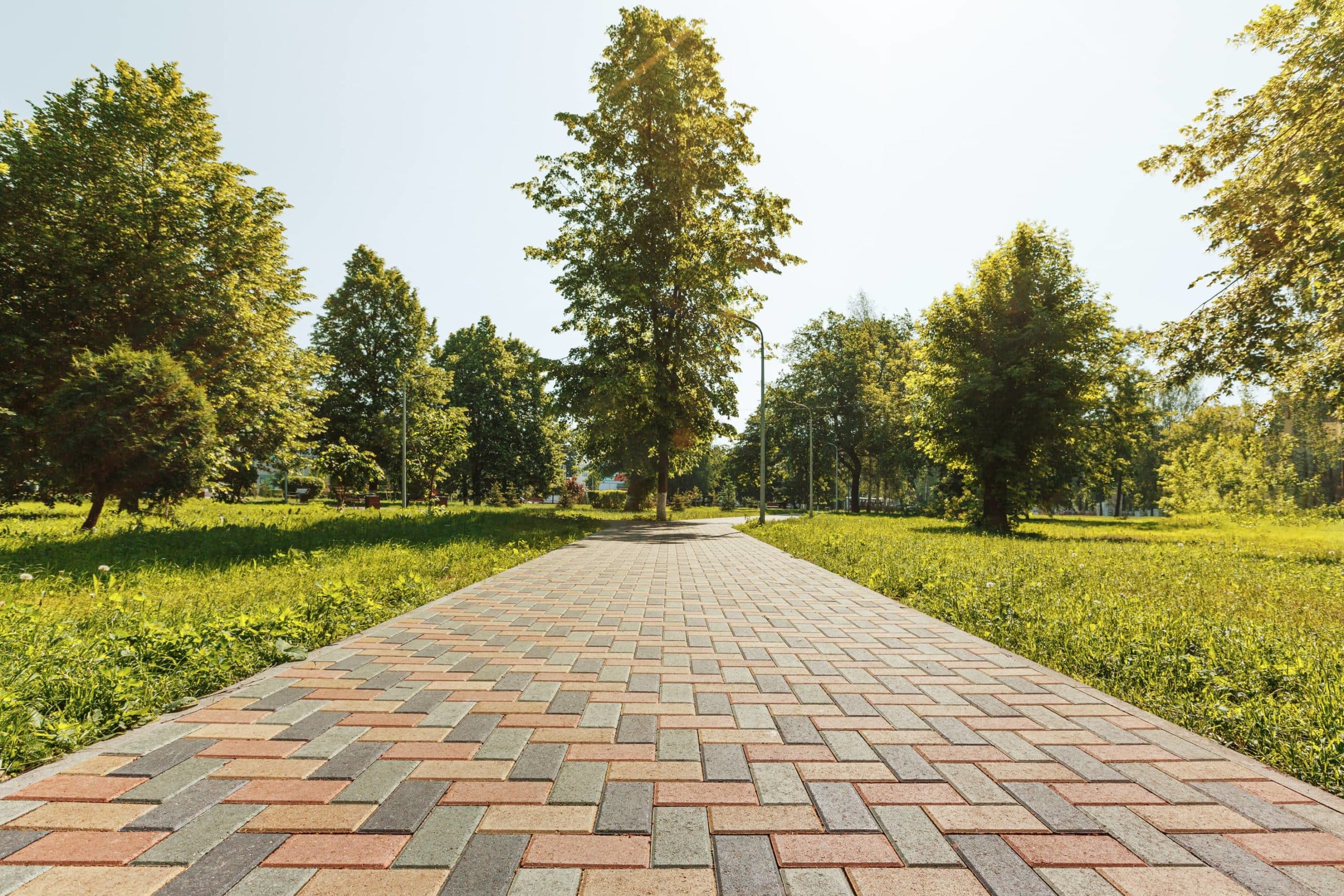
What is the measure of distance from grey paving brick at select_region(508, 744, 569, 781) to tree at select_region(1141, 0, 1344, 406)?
593 inches

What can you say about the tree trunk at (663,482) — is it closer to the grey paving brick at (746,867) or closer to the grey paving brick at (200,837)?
the grey paving brick at (200,837)

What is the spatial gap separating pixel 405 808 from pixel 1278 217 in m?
18.3

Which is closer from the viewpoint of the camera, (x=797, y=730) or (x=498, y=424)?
(x=797, y=730)

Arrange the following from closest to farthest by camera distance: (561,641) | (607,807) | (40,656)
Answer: (607,807), (40,656), (561,641)

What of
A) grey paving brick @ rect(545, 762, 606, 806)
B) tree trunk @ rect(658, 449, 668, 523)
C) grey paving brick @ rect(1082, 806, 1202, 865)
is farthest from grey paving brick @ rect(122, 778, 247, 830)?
tree trunk @ rect(658, 449, 668, 523)

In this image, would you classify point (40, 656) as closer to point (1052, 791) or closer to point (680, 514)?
point (1052, 791)

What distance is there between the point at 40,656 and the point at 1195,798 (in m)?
6.02

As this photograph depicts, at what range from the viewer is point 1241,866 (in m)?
1.92

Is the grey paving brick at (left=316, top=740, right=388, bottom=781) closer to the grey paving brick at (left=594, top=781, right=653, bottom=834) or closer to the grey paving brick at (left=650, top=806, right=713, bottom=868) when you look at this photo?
the grey paving brick at (left=594, top=781, right=653, bottom=834)

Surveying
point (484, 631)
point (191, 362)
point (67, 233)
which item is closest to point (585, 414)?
point (191, 362)

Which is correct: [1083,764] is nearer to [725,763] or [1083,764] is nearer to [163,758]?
[725,763]

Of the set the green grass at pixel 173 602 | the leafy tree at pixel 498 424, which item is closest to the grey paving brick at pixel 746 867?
the green grass at pixel 173 602

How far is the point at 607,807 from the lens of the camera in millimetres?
2232

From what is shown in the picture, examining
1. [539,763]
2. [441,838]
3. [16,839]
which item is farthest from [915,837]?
[16,839]
